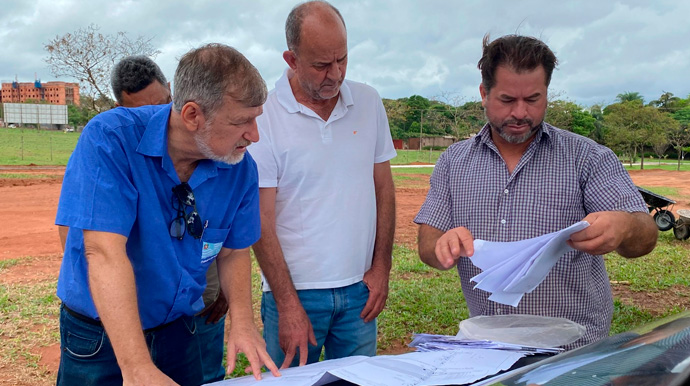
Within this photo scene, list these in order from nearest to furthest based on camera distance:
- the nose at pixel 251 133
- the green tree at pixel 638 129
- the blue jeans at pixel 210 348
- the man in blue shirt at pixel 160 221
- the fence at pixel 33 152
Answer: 1. the man in blue shirt at pixel 160 221
2. the nose at pixel 251 133
3. the blue jeans at pixel 210 348
4. the fence at pixel 33 152
5. the green tree at pixel 638 129

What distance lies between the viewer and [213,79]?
1701 mm

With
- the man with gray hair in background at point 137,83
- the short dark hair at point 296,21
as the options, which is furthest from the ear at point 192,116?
the man with gray hair in background at point 137,83

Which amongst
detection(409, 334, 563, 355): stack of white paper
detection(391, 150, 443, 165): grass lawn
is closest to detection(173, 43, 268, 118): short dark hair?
detection(409, 334, 563, 355): stack of white paper

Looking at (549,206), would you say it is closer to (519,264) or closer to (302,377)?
(519,264)

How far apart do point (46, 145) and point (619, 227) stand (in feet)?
119

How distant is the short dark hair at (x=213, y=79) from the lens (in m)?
1.71

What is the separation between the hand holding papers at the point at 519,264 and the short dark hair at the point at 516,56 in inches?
28.5

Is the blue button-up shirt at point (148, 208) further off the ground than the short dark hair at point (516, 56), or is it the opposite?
the short dark hair at point (516, 56)

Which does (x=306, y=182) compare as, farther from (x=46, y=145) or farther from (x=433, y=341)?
(x=46, y=145)

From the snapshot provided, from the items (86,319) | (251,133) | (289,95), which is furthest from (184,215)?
(289,95)

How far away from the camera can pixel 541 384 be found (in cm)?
111

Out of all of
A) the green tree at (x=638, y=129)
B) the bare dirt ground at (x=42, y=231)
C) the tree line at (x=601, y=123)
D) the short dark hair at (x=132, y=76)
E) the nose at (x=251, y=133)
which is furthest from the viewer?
the green tree at (x=638, y=129)

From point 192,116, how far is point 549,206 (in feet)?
4.21

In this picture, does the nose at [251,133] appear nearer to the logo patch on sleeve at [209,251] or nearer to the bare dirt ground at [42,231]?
the logo patch on sleeve at [209,251]
